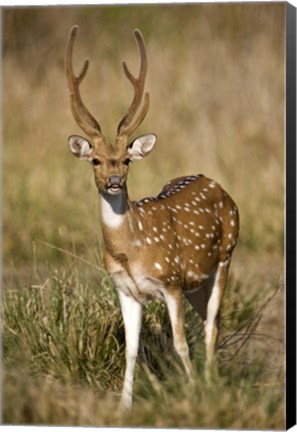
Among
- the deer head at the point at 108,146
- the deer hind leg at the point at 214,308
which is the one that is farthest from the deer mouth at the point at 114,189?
the deer hind leg at the point at 214,308

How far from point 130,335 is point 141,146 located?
0.95 meters

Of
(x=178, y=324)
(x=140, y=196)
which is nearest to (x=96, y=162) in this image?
(x=178, y=324)

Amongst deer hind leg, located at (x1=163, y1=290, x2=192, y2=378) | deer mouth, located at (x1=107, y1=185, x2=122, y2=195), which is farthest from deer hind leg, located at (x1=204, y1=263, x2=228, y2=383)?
deer mouth, located at (x1=107, y1=185, x2=122, y2=195)

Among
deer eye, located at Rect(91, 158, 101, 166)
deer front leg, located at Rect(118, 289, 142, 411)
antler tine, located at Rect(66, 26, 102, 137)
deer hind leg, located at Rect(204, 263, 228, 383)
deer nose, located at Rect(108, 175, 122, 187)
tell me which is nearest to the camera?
deer nose, located at Rect(108, 175, 122, 187)

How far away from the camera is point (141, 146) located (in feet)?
28.2

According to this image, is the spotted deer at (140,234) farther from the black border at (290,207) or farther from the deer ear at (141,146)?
the black border at (290,207)

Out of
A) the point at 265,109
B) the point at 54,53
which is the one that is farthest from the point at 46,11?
the point at 265,109

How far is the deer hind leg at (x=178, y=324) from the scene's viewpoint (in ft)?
28.3

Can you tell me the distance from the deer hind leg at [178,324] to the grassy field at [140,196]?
0.21 feet

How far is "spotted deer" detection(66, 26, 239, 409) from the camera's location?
8.52 meters

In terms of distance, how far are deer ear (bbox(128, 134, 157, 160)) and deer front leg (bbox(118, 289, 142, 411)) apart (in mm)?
683

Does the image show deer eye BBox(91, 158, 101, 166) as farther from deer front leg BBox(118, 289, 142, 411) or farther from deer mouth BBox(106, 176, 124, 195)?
deer front leg BBox(118, 289, 142, 411)

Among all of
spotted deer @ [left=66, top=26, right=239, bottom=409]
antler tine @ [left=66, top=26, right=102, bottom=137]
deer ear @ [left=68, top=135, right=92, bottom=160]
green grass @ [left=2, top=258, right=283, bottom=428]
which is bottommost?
green grass @ [left=2, top=258, right=283, bottom=428]

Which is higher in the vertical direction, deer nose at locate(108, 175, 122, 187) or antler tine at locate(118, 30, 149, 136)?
antler tine at locate(118, 30, 149, 136)
